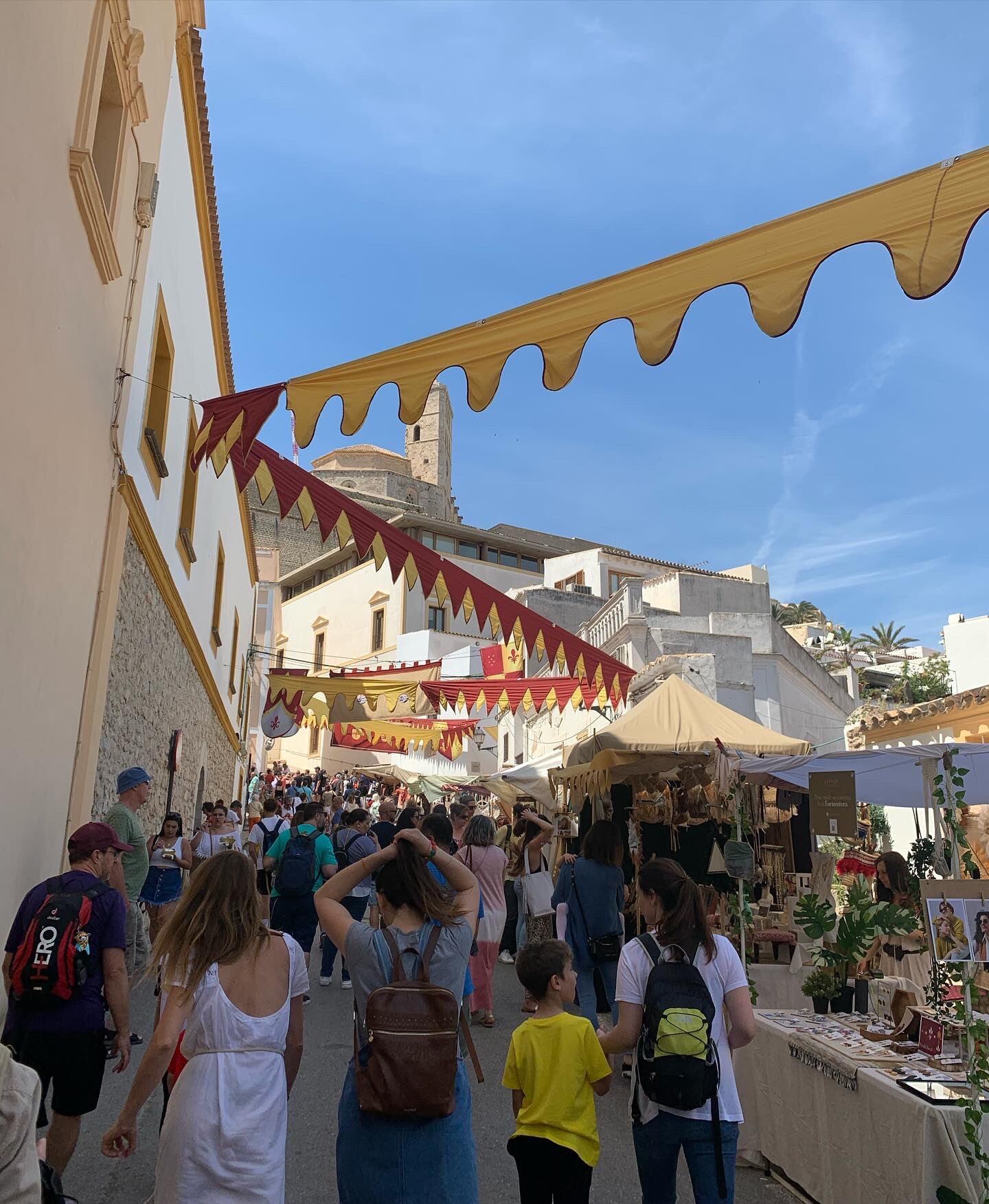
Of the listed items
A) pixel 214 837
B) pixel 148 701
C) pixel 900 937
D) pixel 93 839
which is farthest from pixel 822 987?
pixel 148 701

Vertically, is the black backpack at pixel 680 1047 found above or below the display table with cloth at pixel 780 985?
above

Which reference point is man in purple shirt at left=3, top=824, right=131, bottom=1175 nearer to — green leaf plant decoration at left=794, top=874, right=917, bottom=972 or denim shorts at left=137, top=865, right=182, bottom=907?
green leaf plant decoration at left=794, top=874, right=917, bottom=972

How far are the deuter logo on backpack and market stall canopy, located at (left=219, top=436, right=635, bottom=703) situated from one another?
11.7 feet

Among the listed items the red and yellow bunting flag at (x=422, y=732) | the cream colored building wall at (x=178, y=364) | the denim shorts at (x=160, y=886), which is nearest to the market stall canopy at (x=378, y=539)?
the cream colored building wall at (x=178, y=364)

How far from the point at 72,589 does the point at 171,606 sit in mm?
4297

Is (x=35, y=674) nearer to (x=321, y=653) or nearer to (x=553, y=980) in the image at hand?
(x=553, y=980)

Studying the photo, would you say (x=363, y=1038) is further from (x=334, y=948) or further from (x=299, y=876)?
(x=334, y=948)

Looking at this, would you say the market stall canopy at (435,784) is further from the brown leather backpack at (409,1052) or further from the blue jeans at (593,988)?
the brown leather backpack at (409,1052)

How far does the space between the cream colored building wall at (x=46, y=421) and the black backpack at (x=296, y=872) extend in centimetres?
227

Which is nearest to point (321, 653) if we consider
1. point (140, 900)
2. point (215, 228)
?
point (215, 228)

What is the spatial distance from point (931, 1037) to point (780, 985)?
226 cm

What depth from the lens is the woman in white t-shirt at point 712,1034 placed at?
9.64 feet

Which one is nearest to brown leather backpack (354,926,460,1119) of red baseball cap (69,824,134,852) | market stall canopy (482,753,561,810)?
red baseball cap (69,824,134,852)

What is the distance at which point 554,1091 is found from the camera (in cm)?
300
